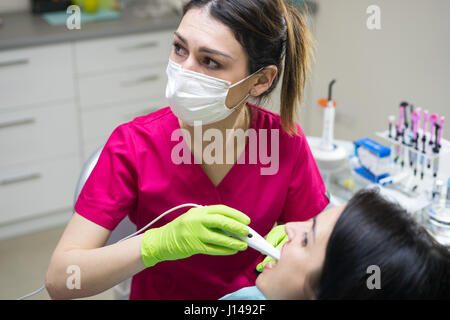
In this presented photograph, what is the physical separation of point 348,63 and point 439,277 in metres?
2.03

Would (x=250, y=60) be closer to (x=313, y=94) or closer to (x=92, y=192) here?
(x=92, y=192)

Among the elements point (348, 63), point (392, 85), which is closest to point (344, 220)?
point (392, 85)

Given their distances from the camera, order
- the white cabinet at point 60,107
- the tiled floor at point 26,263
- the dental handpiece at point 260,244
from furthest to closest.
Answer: the white cabinet at point 60,107
the tiled floor at point 26,263
the dental handpiece at point 260,244

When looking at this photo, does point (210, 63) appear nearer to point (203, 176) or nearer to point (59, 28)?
point (203, 176)

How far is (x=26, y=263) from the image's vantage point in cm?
275

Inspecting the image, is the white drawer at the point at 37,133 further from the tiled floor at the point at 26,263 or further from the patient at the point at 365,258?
Result: the patient at the point at 365,258

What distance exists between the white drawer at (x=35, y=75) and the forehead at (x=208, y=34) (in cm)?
154

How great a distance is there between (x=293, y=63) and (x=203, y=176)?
371 mm

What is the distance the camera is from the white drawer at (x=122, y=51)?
2.77 meters

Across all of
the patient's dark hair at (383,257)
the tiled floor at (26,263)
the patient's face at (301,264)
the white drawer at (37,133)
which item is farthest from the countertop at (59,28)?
the patient's dark hair at (383,257)

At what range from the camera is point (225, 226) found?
124 centimetres

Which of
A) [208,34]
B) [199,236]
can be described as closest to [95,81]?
[208,34]

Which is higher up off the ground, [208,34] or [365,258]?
[208,34]

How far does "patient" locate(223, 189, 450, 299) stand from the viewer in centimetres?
103
